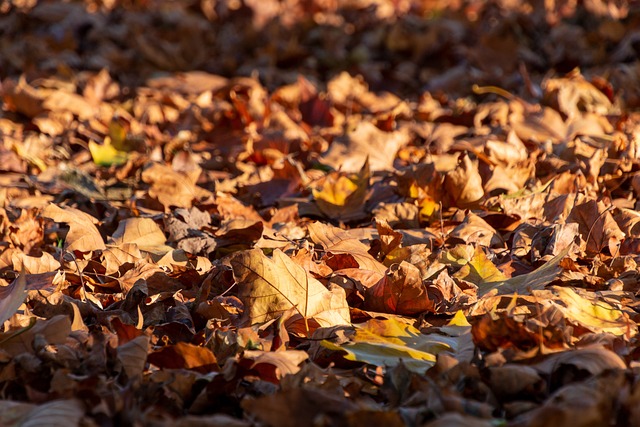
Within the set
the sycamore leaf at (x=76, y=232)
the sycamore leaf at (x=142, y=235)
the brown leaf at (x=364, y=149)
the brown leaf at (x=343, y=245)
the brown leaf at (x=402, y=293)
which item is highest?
the brown leaf at (x=402, y=293)

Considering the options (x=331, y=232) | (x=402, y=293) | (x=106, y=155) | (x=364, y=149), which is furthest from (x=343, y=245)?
(x=106, y=155)

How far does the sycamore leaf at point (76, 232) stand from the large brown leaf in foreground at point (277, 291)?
58cm

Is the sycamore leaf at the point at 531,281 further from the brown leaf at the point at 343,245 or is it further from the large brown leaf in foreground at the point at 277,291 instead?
the large brown leaf in foreground at the point at 277,291

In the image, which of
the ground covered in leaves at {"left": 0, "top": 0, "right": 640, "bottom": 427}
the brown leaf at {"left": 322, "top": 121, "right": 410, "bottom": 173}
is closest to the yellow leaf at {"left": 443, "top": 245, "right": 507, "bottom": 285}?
the ground covered in leaves at {"left": 0, "top": 0, "right": 640, "bottom": 427}

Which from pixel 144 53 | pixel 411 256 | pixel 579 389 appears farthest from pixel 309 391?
pixel 144 53

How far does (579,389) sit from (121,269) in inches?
45.4

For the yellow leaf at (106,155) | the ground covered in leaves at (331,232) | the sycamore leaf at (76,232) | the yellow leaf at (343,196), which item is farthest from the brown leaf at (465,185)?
the yellow leaf at (106,155)

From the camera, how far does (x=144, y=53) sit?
4586 millimetres

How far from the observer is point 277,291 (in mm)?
1610

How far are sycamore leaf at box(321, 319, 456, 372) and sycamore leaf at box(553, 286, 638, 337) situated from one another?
26 centimetres

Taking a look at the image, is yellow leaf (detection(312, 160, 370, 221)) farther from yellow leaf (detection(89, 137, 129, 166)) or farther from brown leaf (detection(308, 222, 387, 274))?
yellow leaf (detection(89, 137, 129, 166))

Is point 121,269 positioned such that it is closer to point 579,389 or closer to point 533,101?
point 579,389

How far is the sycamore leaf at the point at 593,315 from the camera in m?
1.54

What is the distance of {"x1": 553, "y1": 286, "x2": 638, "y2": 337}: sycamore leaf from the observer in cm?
154
